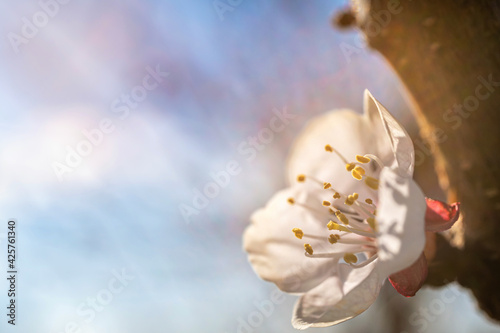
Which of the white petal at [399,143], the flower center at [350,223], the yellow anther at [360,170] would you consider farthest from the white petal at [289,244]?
the white petal at [399,143]

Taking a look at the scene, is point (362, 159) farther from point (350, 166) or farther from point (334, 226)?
point (334, 226)

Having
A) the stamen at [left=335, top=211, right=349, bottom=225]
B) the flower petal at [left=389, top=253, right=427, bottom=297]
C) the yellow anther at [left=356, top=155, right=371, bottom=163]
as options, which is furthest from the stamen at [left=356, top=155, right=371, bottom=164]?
the flower petal at [left=389, top=253, right=427, bottom=297]

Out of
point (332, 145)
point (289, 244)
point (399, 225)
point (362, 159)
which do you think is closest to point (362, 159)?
point (362, 159)

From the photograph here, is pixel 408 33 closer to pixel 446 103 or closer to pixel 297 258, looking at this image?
pixel 446 103

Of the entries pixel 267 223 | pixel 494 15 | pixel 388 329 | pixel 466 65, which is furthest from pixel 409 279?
pixel 388 329

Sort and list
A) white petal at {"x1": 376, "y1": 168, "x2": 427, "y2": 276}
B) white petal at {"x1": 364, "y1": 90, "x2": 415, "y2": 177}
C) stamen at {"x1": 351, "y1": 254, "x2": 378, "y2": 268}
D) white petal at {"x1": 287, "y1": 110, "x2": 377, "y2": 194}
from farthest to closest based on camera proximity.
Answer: white petal at {"x1": 287, "y1": 110, "x2": 377, "y2": 194}
stamen at {"x1": 351, "y1": 254, "x2": 378, "y2": 268}
white petal at {"x1": 364, "y1": 90, "x2": 415, "y2": 177}
white petal at {"x1": 376, "y1": 168, "x2": 427, "y2": 276}

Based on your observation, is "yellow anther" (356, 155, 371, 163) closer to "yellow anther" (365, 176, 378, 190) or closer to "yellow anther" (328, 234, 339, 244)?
"yellow anther" (365, 176, 378, 190)
